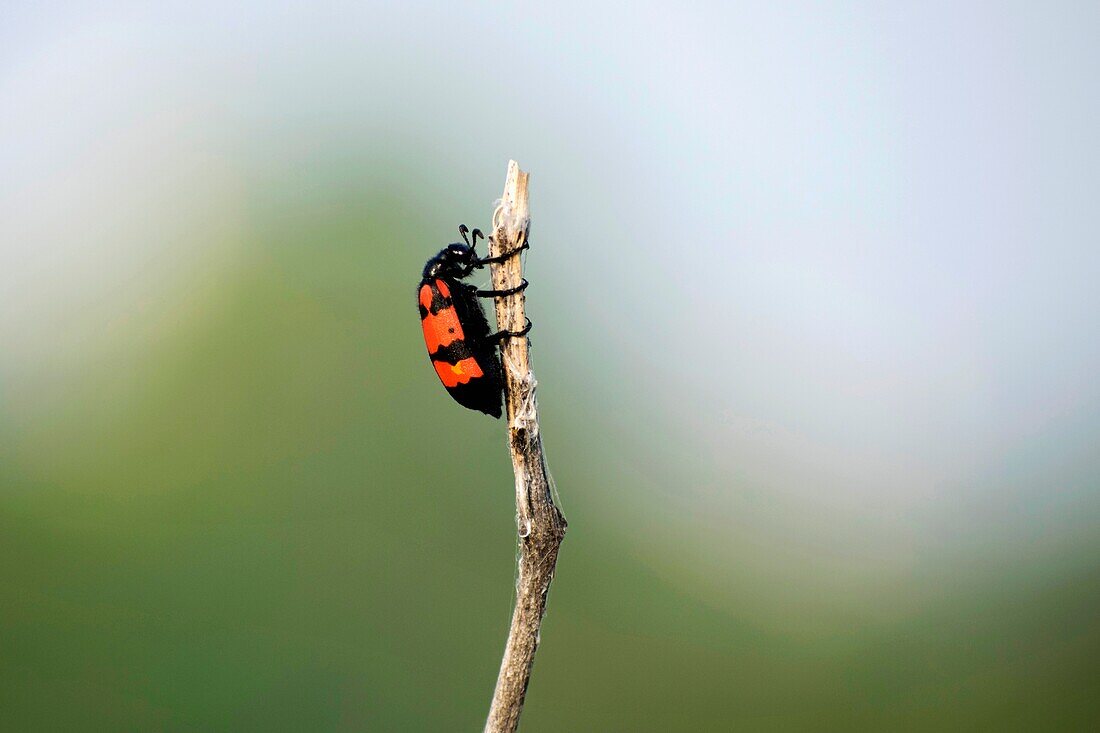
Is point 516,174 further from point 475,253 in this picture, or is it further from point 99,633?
point 99,633

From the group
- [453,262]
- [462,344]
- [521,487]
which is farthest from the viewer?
[453,262]

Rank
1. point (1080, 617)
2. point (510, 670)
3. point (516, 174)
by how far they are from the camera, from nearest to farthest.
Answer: point (510, 670) < point (516, 174) < point (1080, 617)

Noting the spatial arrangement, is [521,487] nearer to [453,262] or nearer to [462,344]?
[462,344]

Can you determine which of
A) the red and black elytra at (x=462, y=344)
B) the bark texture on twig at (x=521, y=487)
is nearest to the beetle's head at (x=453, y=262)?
the red and black elytra at (x=462, y=344)

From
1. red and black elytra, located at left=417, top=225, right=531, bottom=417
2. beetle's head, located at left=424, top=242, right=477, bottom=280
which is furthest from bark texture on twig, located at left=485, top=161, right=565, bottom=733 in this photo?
beetle's head, located at left=424, top=242, right=477, bottom=280

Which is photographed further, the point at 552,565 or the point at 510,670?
the point at 552,565

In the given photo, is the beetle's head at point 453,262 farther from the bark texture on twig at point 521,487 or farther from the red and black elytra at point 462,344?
the bark texture on twig at point 521,487

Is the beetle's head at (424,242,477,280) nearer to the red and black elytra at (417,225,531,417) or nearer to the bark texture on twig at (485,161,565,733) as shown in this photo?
the red and black elytra at (417,225,531,417)

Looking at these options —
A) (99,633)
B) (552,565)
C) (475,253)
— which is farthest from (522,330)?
(99,633)

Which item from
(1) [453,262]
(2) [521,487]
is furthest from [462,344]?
(2) [521,487]
